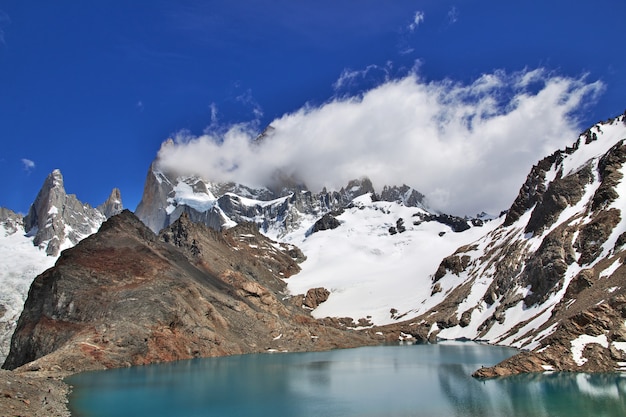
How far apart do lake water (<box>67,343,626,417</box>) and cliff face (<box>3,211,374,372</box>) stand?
7231 mm

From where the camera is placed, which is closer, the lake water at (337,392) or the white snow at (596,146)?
the lake water at (337,392)

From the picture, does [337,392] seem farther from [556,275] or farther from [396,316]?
[396,316]

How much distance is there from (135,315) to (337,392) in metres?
44.7

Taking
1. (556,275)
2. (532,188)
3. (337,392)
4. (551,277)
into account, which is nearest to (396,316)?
(532,188)

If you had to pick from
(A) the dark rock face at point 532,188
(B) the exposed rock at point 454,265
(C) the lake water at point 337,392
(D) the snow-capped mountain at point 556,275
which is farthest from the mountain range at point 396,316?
(C) the lake water at point 337,392

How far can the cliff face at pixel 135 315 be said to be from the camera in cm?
8062

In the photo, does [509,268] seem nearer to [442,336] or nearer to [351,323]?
[442,336]

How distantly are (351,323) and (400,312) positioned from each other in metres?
17.8

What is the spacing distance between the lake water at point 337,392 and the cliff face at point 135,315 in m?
7.23

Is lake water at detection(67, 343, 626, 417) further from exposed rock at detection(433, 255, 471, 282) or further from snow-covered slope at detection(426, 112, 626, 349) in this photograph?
exposed rock at detection(433, 255, 471, 282)

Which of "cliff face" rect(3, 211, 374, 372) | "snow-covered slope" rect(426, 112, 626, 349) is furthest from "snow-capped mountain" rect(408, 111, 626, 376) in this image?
"cliff face" rect(3, 211, 374, 372)

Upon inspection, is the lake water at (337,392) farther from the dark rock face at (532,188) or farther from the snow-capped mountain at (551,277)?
the dark rock face at (532,188)

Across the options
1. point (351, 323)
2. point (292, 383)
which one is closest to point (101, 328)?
point (292, 383)

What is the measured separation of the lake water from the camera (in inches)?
1736
